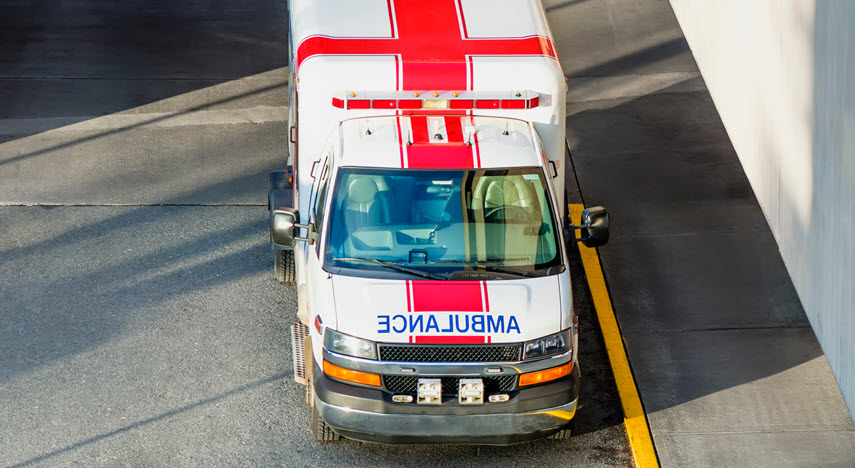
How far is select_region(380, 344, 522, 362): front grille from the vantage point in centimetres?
747

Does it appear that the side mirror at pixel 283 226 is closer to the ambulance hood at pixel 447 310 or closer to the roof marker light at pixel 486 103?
the ambulance hood at pixel 447 310

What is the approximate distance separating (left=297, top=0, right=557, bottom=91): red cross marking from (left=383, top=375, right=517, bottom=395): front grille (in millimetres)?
2393

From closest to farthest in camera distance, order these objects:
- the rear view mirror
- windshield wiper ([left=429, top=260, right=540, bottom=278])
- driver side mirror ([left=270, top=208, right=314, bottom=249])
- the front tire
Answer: windshield wiper ([left=429, top=260, right=540, bottom=278])
driver side mirror ([left=270, top=208, right=314, bottom=249])
the rear view mirror
the front tire

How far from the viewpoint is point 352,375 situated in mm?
7586

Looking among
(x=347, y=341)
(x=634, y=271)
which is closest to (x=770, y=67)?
(x=634, y=271)

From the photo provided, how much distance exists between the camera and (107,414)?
8617 millimetres

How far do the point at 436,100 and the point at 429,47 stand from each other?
50 cm

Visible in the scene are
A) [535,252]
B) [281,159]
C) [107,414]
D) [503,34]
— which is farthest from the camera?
[281,159]

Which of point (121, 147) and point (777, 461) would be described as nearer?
point (777, 461)

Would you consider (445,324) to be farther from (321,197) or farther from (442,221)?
(321,197)

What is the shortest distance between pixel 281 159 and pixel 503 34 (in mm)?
4331

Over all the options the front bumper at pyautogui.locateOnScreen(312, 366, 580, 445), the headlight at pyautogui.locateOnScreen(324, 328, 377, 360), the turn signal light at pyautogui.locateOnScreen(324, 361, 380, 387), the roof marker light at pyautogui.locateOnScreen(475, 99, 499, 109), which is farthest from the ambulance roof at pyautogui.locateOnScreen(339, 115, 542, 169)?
the front bumper at pyautogui.locateOnScreen(312, 366, 580, 445)

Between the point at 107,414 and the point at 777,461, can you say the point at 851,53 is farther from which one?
the point at 107,414

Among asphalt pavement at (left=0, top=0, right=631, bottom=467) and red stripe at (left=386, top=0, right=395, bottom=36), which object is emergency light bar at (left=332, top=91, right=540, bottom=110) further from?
asphalt pavement at (left=0, top=0, right=631, bottom=467)
